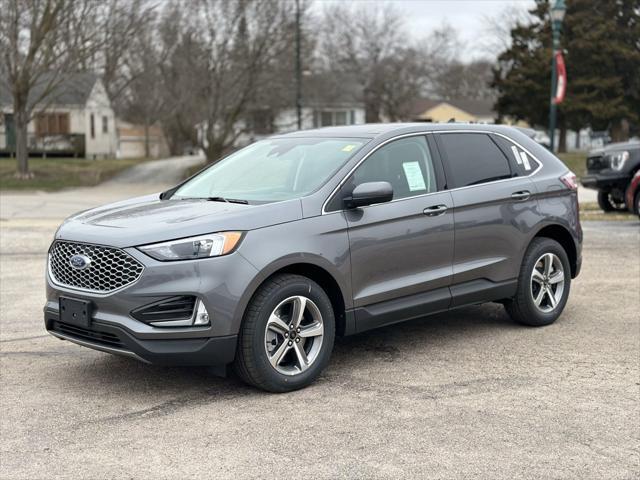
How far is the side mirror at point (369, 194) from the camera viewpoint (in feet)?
18.1

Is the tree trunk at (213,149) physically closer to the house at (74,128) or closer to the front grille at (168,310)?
the house at (74,128)

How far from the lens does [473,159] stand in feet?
21.8

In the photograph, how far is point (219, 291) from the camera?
488 cm

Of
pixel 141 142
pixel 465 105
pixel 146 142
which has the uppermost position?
pixel 465 105

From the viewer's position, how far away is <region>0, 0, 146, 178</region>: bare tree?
25.5 metres

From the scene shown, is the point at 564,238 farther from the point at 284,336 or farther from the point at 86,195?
the point at 86,195

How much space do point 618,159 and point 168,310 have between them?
1270cm

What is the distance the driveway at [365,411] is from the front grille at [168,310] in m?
0.56

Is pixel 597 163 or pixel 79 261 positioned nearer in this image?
pixel 79 261

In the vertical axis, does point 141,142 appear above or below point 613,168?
above

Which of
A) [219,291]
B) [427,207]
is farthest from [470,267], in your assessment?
[219,291]

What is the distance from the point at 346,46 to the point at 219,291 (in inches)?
2605

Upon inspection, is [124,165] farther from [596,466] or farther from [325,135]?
[596,466]

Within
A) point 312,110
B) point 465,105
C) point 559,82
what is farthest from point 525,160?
point 465,105
